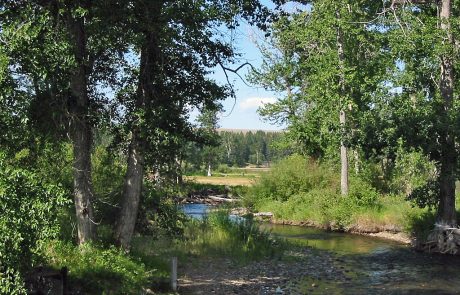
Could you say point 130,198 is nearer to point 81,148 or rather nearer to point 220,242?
point 81,148

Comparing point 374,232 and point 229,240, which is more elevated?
point 229,240

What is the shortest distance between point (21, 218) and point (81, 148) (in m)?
5.25

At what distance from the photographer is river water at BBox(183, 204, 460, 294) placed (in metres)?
14.8

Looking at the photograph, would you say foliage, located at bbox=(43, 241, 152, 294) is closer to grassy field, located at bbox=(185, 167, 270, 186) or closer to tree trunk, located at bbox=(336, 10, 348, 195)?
grassy field, located at bbox=(185, 167, 270, 186)

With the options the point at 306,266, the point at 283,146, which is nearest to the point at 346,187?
the point at 283,146

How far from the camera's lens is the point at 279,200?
34.8 metres

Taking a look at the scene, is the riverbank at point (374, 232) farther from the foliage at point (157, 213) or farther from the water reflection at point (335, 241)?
the foliage at point (157, 213)

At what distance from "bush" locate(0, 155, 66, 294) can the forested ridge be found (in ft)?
0.07

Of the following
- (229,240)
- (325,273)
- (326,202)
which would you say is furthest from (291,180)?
(325,273)

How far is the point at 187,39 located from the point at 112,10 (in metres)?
1.96

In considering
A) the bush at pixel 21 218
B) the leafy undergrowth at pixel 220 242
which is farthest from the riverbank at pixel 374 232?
the bush at pixel 21 218

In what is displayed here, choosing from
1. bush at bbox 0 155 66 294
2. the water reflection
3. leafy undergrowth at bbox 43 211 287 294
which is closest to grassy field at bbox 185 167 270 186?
the water reflection

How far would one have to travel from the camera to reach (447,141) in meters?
20.5

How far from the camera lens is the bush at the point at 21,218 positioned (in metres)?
6.81
